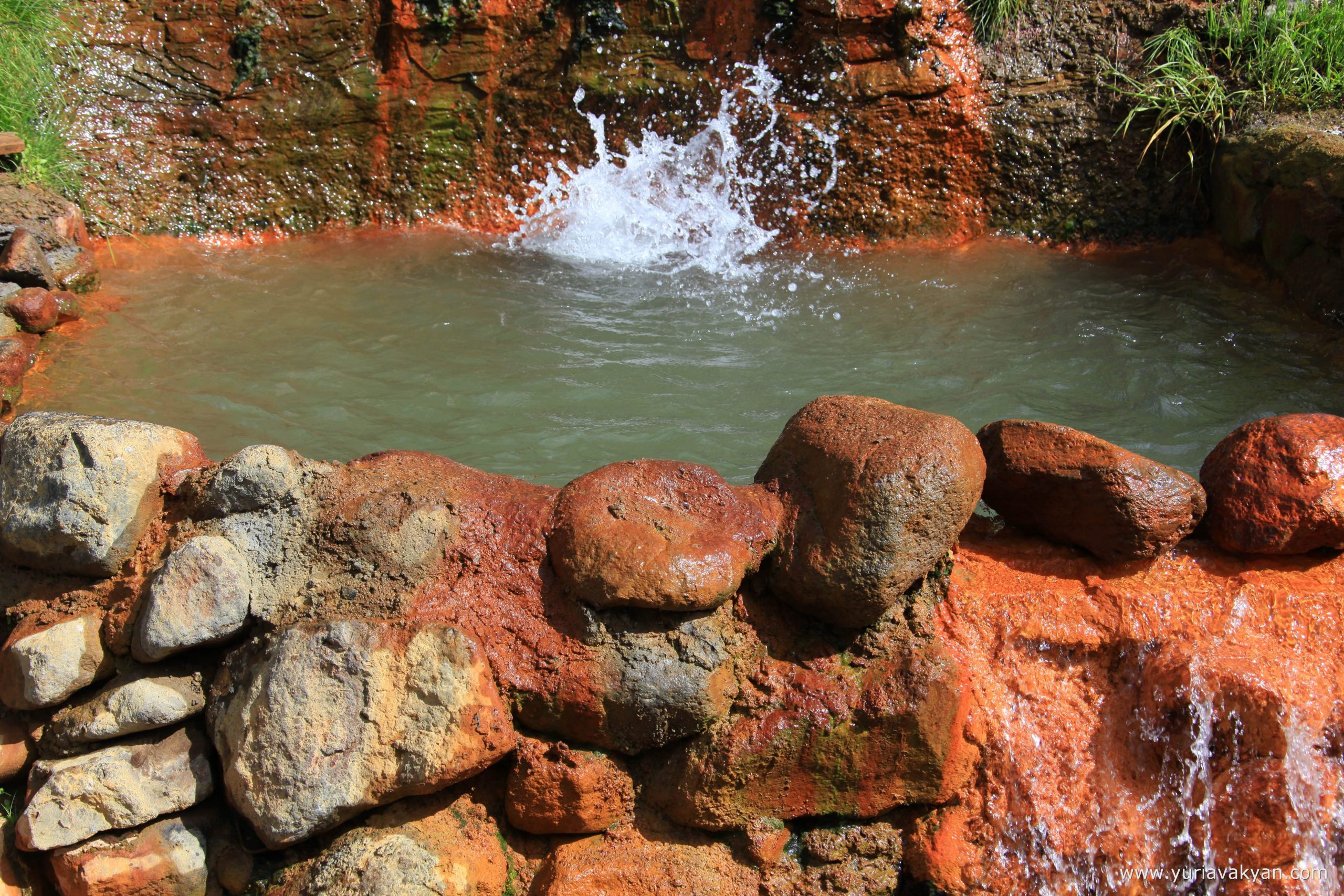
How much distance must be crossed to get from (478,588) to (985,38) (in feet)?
19.3

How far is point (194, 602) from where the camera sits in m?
2.62

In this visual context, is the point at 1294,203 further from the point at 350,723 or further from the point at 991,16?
the point at 350,723

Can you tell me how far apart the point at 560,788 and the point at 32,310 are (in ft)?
12.7

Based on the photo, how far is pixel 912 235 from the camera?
694 cm

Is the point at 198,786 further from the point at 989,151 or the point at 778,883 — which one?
the point at 989,151

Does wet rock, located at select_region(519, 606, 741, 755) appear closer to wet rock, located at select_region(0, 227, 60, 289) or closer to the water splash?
wet rock, located at select_region(0, 227, 60, 289)

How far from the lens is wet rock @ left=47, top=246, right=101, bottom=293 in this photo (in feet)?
17.6

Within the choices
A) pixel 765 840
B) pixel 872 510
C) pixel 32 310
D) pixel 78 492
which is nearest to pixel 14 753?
pixel 78 492

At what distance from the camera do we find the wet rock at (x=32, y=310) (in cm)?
489

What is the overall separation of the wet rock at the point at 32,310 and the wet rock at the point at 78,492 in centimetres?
237

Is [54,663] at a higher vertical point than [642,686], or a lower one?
lower

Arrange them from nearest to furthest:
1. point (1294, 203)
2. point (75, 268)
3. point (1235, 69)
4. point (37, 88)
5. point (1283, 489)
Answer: point (1283, 489) < point (75, 268) < point (1294, 203) < point (37, 88) < point (1235, 69)

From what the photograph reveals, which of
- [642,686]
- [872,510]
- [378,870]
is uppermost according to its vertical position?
[872,510]

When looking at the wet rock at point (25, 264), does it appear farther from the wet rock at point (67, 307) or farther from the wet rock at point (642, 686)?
the wet rock at point (642, 686)
